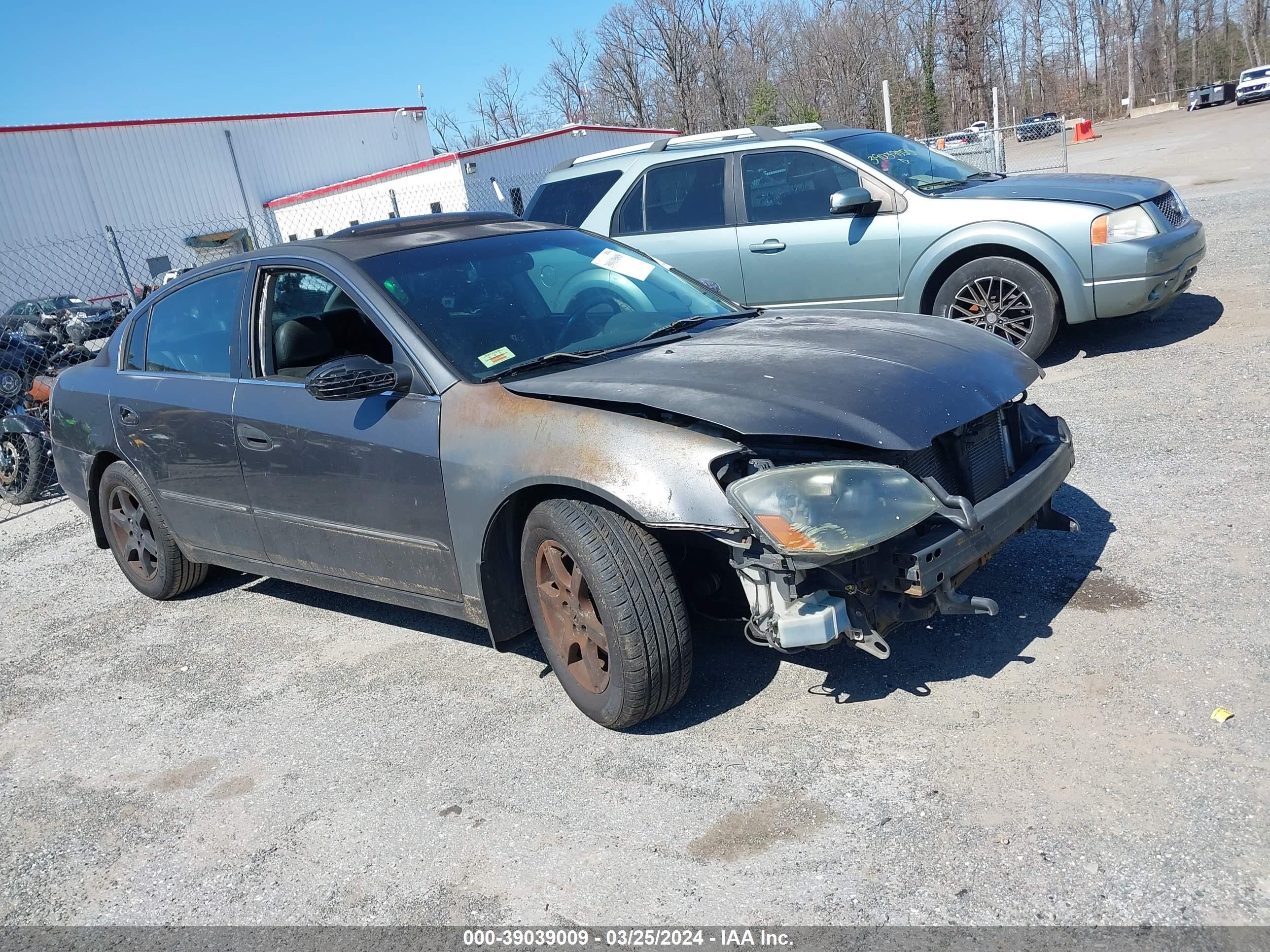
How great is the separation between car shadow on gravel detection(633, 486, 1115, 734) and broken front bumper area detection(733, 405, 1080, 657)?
338mm

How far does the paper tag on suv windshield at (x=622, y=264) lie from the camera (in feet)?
15.0

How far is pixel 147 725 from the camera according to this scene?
13.7ft

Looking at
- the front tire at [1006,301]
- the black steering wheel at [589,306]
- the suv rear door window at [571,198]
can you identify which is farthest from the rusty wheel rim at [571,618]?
the suv rear door window at [571,198]

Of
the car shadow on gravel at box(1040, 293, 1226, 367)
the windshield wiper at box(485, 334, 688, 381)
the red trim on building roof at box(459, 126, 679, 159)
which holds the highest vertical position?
the red trim on building roof at box(459, 126, 679, 159)

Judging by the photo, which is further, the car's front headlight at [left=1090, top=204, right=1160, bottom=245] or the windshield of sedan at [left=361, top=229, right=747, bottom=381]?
the car's front headlight at [left=1090, top=204, right=1160, bottom=245]

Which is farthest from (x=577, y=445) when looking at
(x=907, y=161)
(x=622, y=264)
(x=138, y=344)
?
(x=907, y=161)

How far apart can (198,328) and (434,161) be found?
25.6 metres

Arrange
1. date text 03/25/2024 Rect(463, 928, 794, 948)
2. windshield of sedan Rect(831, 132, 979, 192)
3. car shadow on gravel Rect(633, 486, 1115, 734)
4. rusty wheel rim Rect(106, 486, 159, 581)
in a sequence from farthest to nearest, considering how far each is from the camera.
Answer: windshield of sedan Rect(831, 132, 979, 192) < rusty wheel rim Rect(106, 486, 159, 581) < car shadow on gravel Rect(633, 486, 1115, 734) < date text 03/25/2024 Rect(463, 928, 794, 948)

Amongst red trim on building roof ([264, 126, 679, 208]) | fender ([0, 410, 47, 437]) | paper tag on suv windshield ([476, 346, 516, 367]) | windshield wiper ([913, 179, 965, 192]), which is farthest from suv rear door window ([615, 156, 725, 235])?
red trim on building roof ([264, 126, 679, 208])

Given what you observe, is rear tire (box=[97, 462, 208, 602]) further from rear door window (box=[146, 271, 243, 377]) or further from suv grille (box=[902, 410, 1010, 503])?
suv grille (box=[902, 410, 1010, 503])

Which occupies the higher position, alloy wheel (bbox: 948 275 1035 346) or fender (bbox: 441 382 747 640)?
fender (bbox: 441 382 747 640)

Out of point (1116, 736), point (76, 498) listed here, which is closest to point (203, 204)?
point (76, 498)

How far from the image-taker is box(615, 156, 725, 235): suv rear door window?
799 cm

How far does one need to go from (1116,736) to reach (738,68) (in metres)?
52.7
